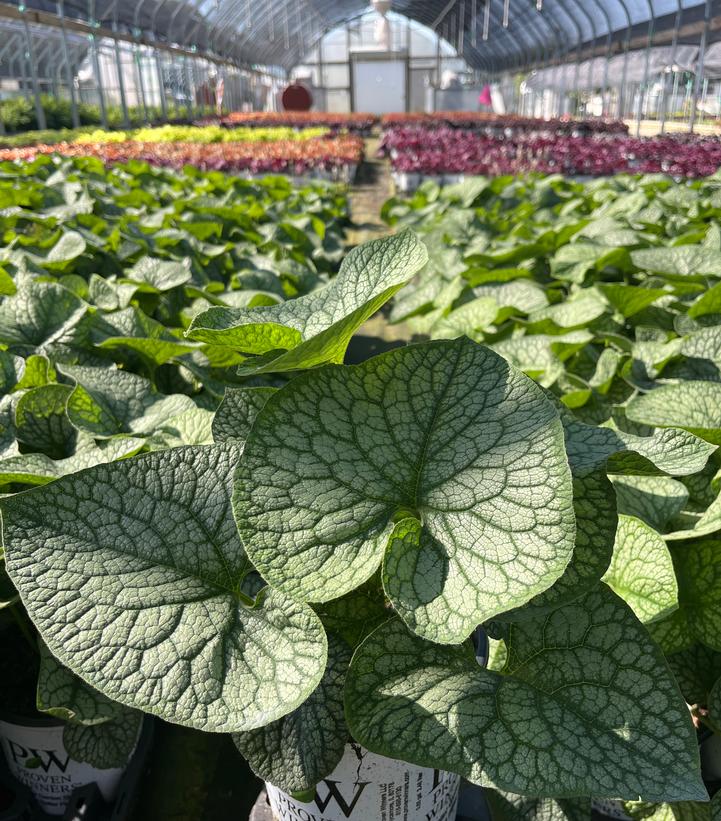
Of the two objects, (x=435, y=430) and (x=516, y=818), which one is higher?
(x=435, y=430)

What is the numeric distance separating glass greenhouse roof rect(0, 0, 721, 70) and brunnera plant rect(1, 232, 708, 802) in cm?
1548

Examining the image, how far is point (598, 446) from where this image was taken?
0.72 meters

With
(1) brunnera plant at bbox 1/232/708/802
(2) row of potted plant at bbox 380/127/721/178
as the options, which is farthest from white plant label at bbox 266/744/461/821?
(2) row of potted plant at bbox 380/127/721/178

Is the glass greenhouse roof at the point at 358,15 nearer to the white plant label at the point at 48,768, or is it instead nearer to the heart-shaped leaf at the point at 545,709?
the white plant label at the point at 48,768

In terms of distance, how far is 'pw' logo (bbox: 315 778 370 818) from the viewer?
85 centimetres

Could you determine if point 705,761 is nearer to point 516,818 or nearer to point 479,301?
point 516,818

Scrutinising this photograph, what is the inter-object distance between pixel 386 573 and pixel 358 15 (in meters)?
44.1

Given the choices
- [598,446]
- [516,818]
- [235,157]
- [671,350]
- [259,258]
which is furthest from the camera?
[235,157]

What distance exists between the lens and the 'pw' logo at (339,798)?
2.77 ft

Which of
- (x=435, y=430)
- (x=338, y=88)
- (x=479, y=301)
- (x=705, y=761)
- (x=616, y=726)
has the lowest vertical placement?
(x=705, y=761)

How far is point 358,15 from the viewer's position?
3900 centimetres

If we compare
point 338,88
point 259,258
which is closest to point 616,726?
point 259,258

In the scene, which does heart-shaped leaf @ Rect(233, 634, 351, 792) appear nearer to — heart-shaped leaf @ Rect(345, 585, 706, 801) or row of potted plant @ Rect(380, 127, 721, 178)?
heart-shaped leaf @ Rect(345, 585, 706, 801)

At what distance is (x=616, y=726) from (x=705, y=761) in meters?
0.49
